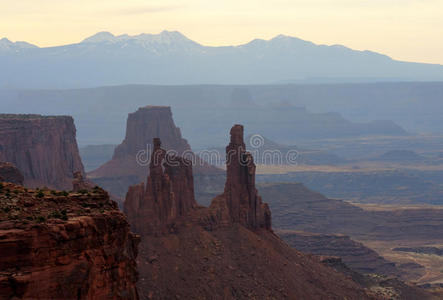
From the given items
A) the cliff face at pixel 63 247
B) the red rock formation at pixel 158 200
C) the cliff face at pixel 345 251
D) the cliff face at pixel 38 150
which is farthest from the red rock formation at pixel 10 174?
the cliff face at pixel 345 251

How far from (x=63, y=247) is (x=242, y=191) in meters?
64.6

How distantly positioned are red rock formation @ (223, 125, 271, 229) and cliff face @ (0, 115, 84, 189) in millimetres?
45280

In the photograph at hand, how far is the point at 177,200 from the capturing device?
8819cm

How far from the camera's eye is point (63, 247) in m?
29.5

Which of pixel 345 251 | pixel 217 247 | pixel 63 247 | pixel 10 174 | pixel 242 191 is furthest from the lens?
pixel 345 251

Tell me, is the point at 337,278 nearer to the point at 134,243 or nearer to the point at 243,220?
the point at 243,220

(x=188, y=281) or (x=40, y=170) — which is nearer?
(x=188, y=281)

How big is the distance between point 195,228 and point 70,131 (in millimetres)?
73816

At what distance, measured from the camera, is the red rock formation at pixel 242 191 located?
304 ft

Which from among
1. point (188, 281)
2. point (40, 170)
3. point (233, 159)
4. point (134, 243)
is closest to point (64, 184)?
point (40, 170)

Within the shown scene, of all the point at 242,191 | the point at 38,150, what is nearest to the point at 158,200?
the point at 242,191

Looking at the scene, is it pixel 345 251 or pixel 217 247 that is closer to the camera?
pixel 217 247

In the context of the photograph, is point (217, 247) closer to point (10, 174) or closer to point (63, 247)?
point (10, 174)

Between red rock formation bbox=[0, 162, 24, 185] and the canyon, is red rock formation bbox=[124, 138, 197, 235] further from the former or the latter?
red rock formation bbox=[0, 162, 24, 185]
